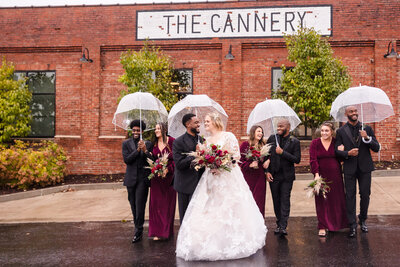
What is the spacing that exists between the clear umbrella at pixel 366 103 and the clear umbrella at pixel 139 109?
3.28 meters

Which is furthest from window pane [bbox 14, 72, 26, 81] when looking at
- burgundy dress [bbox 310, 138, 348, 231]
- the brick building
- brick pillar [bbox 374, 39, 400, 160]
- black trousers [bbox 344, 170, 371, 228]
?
brick pillar [bbox 374, 39, 400, 160]

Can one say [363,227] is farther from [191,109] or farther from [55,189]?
[55,189]

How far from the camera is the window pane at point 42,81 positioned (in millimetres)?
14406

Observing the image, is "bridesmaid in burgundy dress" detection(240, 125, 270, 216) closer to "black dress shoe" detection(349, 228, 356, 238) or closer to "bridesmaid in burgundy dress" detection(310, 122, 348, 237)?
"bridesmaid in burgundy dress" detection(310, 122, 348, 237)

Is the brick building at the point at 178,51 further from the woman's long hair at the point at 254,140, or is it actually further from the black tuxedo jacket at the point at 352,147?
the black tuxedo jacket at the point at 352,147

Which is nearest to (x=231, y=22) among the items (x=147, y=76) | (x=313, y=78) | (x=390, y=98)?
(x=313, y=78)

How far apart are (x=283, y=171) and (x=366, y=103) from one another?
2052 millimetres

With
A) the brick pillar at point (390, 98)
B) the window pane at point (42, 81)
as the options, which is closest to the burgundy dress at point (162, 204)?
the brick pillar at point (390, 98)

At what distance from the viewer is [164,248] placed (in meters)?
5.79

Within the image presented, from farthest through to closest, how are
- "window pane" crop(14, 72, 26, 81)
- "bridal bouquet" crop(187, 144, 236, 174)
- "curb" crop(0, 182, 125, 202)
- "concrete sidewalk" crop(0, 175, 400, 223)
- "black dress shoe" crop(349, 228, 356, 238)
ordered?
"window pane" crop(14, 72, 26, 81) → "curb" crop(0, 182, 125, 202) → "concrete sidewalk" crop(0, 175, 400, 223) → "black dress shoe" crop(349, 228, 356, 238) → "bridal bouquet" crop(187, 144, 236, 174)

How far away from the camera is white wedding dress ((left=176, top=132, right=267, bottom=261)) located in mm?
4945

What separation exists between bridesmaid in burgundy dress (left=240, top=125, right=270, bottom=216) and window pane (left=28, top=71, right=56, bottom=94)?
34.5 ft

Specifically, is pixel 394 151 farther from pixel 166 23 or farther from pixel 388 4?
pixel 166 23

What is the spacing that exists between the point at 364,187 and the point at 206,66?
856 centimetres
